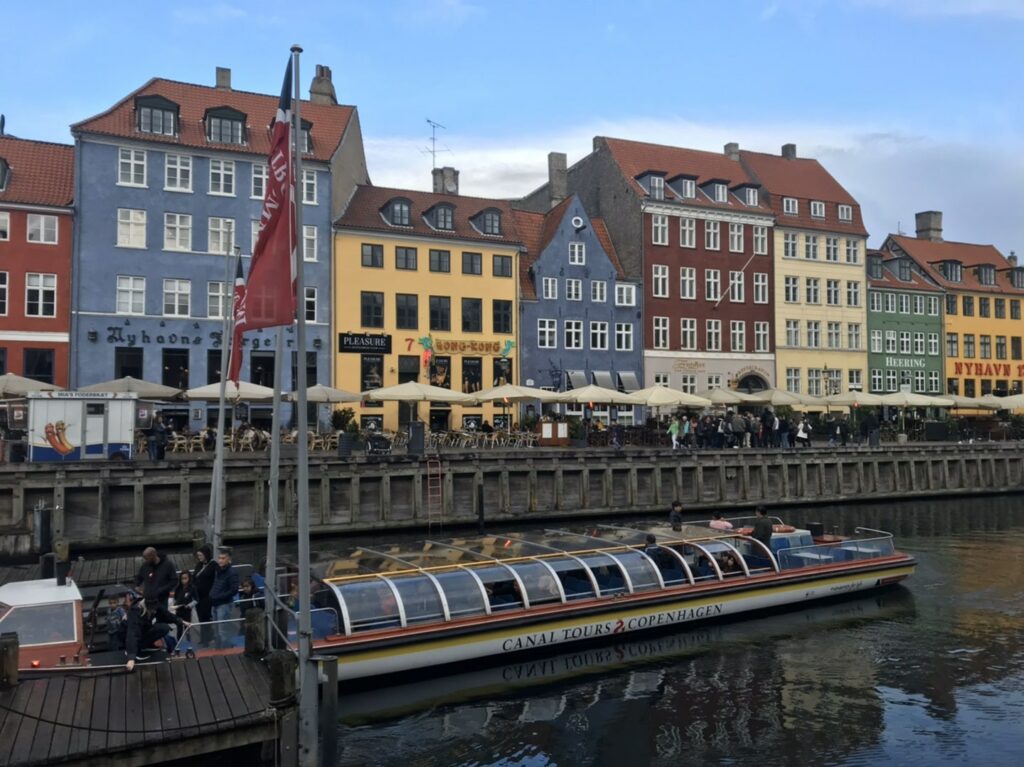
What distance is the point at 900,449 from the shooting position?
142 ft

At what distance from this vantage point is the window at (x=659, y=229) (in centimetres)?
5312

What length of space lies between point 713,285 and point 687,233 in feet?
12.1

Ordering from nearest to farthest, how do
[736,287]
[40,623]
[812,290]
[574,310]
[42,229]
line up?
[40,623], [42,229], [574,310], [736,287], [812,290]

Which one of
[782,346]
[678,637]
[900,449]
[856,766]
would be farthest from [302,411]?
[782,346]

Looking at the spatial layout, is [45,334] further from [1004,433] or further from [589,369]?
[1004,433]

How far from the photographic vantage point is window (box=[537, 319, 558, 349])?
4938 centimetres

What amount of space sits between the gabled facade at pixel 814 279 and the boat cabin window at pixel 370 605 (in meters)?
46.1

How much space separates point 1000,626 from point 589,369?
32442 millimetres

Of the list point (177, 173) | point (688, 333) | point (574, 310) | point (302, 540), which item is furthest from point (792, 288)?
point (302, 540)

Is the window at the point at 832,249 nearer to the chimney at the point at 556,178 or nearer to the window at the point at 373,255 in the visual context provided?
the chimney at the point at 556,178

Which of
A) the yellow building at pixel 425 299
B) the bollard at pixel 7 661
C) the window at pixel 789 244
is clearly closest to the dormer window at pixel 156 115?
the yellow building at pixel 425 299

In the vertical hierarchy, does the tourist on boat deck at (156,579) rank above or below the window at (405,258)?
below

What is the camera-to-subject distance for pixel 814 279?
59188 millimetres

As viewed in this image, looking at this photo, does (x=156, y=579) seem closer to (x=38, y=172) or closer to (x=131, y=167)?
(x=131, y=167)
